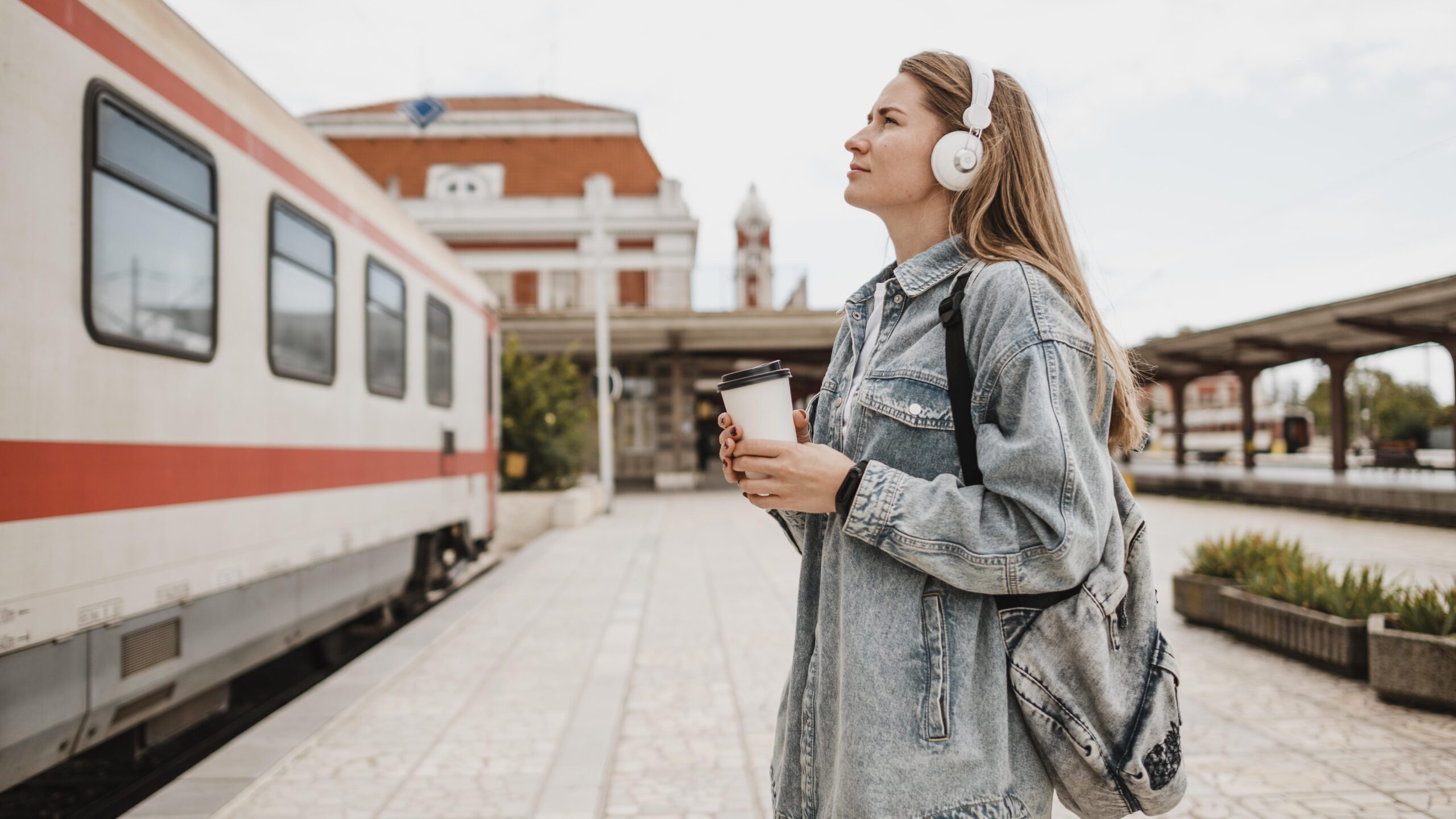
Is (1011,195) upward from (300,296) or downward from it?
downward

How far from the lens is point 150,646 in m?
3.57

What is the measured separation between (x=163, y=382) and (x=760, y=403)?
3315mm

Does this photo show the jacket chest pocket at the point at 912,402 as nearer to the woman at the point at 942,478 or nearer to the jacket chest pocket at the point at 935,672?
the woman at the point at 942,478

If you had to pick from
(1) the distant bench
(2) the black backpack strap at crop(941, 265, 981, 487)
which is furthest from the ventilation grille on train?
(1) the distant bench

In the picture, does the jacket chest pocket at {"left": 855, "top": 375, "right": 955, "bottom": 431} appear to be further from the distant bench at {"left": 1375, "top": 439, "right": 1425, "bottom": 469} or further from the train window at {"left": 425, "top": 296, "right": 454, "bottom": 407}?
the distant bench at {"left": 1375, "top": 439, "right": 1425, "bottom": 469}

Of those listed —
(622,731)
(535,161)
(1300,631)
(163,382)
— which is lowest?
(622,731)

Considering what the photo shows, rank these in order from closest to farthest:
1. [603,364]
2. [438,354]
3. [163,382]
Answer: [163,382]
[438,354]
[603,364]

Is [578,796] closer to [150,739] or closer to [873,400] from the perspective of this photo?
[150,739]

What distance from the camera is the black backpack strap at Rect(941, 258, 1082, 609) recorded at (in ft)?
4.03

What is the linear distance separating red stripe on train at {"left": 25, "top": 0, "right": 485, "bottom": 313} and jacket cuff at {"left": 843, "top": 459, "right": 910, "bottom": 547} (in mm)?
3376

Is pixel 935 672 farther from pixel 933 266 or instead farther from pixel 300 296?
pixel 300 296

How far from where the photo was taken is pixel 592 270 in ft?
104

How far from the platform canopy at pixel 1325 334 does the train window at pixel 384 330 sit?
10.6m

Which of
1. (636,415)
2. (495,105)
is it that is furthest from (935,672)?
(495,105)
